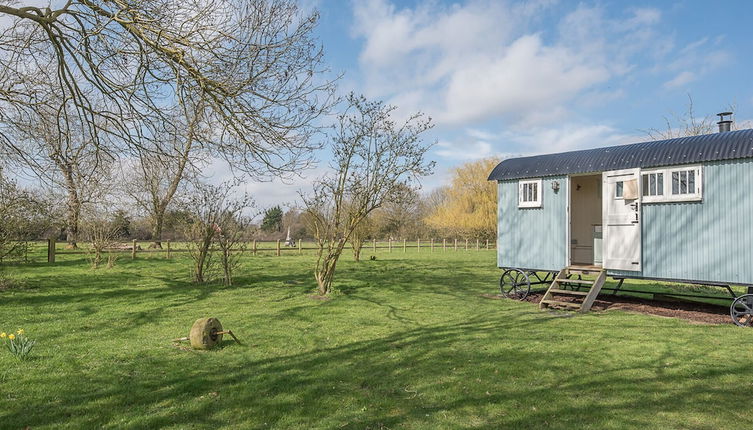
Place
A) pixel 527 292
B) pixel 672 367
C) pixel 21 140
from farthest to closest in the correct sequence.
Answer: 1. pixel 527 292
2. pixel 21 140
3. pixel 672 367

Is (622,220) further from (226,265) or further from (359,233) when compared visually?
(359,233)

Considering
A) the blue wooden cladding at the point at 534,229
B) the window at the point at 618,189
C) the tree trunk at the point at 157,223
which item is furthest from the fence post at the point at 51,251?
the window at the point at 618,189

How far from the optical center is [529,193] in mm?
11086

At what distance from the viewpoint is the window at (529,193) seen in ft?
35.6

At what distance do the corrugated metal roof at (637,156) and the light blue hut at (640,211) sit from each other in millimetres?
19

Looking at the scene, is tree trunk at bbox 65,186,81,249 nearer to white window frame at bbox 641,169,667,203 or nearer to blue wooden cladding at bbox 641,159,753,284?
white window frame at bbox 641,169,667,203

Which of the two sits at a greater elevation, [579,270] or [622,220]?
[622,220]

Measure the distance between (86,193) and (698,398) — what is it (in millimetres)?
13016

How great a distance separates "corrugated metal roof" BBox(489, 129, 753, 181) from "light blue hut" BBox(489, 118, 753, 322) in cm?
2

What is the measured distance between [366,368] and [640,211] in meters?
6.87

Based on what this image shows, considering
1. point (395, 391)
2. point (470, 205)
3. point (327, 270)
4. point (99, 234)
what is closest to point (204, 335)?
point (395, 391)

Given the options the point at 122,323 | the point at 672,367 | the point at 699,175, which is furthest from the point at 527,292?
the point at 122,323

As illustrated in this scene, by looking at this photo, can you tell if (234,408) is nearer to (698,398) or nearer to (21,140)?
(698,398)

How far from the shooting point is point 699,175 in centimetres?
838
